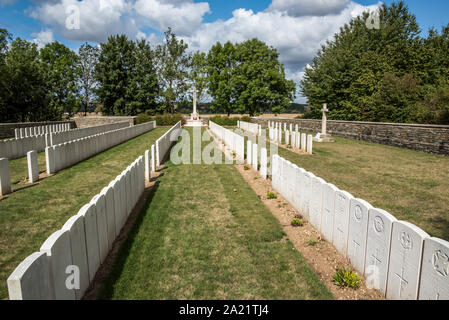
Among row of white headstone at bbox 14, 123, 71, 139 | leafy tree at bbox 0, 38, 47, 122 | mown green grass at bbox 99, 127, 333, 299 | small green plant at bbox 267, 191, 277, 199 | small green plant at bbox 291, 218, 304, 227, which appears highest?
leafy tree at bbox 0, 38, 47, 122

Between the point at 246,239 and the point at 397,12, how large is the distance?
48745mm

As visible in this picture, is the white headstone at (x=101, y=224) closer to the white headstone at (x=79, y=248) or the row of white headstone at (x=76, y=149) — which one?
the white headstone at (x=79, y=248)

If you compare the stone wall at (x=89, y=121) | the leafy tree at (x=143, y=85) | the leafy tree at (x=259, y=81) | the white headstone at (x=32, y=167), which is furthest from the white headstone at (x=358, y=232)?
the leafy tree at (x=143, y=85)

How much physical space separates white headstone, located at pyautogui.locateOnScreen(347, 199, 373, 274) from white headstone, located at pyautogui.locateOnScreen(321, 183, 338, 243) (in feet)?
1.74

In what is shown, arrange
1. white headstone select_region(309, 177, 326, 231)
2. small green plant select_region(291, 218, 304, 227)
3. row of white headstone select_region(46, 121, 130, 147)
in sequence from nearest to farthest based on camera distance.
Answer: white headstone select_region(309, 177, 326, 231) → small green plant select_region(291, 218, 304, 227) → row of white headstone select_region(46, 121, 130, 147)

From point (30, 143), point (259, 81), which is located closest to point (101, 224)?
point (30, 143)

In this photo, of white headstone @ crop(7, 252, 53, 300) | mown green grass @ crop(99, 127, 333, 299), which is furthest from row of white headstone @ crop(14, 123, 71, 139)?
white headstone @ crop(7, 252, 53, 300)

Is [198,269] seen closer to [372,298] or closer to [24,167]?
[372,298]

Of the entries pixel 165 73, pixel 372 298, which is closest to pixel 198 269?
pixel 372 298

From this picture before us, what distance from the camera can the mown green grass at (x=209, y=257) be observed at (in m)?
3.67

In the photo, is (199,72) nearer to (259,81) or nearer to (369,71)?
(259,81)

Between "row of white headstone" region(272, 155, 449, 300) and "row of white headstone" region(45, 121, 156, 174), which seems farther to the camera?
"row of white headstone" region(45, 121, 156, 174)

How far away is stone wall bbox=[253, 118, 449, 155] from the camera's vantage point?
559 inches

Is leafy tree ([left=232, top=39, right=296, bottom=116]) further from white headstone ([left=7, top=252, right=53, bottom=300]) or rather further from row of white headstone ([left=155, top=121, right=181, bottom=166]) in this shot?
white headstone ([left=7, top=252, right=53, bottom=300])
